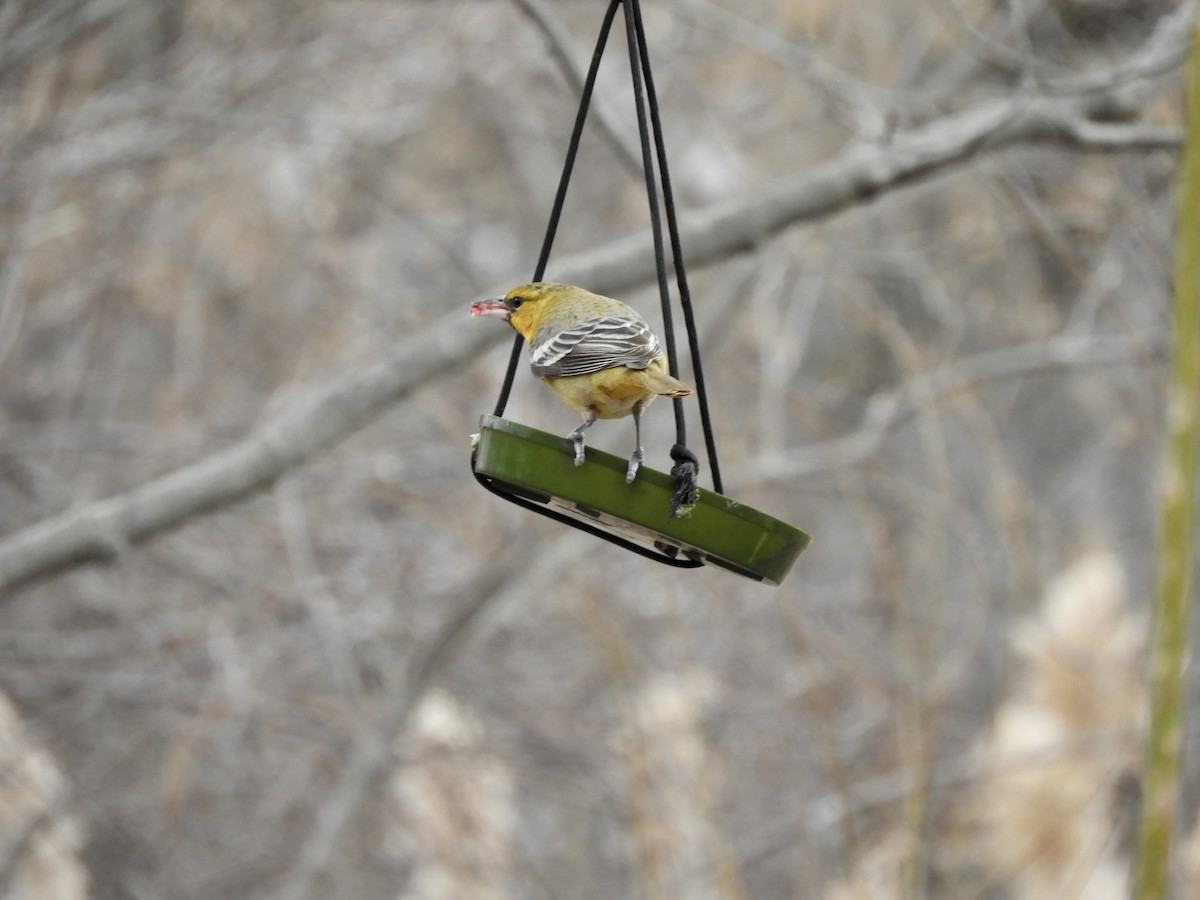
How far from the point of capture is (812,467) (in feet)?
16.3

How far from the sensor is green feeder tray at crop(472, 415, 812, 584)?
6.89ft

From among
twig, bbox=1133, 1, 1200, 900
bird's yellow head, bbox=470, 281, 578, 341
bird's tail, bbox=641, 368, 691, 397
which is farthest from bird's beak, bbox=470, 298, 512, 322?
twig, bbox=1133, 1, 1200, 900

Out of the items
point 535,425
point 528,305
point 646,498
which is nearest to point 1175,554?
point 646,498

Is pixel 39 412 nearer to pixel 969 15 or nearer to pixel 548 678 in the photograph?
pixel 548 678

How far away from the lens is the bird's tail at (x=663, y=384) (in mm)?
2117

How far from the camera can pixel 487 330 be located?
4008mm

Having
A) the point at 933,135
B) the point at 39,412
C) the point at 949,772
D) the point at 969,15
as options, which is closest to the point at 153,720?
the point at 39,412

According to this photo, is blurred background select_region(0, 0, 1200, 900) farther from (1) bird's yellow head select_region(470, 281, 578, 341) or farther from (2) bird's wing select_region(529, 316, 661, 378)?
(2) bird's wing select_region(529, 316, 661, 378)

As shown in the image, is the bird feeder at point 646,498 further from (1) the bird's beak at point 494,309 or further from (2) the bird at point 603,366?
(1) the bird's beak at point 494,309

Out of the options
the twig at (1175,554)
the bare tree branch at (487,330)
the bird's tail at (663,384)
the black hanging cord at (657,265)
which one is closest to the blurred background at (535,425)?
the bare tree branch at (487,330)

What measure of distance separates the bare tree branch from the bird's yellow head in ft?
3.90

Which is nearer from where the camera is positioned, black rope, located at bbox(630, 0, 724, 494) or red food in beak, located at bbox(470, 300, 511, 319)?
black rope, located at bbox(630, 0, 724, 494)

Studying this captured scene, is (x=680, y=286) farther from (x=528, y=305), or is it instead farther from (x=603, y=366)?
(x=528, y=305)

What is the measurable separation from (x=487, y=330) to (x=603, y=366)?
1790 millimetres
